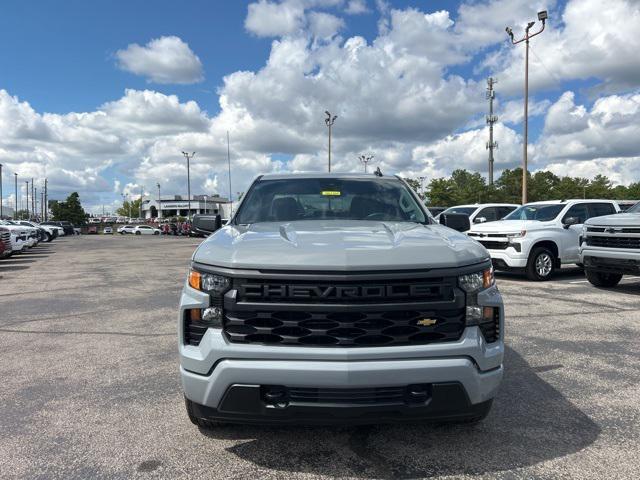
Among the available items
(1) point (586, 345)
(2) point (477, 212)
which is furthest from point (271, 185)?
(2) point (477, 212)

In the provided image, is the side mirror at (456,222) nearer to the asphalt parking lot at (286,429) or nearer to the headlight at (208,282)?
the asphalt parking lot at (286,429)

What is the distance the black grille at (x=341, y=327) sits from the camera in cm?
276

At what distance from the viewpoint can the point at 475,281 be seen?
2.92 m

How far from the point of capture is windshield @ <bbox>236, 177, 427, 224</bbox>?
436cm

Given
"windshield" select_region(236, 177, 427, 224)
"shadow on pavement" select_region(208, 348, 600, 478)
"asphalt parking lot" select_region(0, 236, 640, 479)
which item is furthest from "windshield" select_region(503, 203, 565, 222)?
"shadow on pavement" select_region(208, 348, 600, 478)

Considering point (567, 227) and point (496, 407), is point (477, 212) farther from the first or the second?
point (496, 407)

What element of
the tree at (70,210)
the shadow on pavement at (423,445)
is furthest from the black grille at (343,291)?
the tree at (70,210)

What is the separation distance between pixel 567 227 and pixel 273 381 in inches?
402

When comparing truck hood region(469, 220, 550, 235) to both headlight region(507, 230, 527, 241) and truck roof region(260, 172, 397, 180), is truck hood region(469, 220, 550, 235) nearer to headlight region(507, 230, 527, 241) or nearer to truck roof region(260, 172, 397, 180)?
headlight region(507, 230, 527, 241)

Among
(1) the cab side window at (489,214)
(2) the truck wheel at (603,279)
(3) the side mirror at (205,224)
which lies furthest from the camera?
(1) the cab side window at (489,214)

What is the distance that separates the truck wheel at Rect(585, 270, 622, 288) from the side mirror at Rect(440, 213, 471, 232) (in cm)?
649

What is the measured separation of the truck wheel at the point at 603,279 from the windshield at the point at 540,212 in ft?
6.35

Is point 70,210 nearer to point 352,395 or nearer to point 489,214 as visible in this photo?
point 489,214

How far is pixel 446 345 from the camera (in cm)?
278
